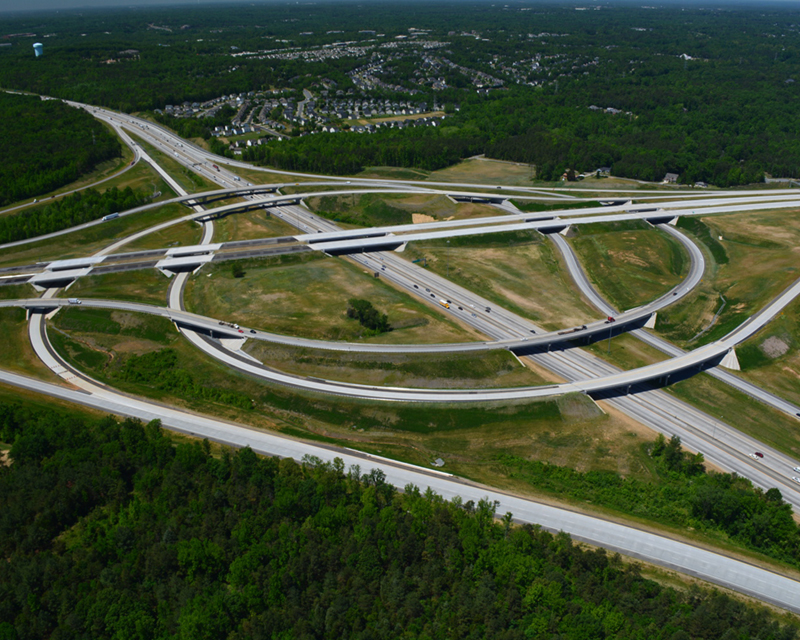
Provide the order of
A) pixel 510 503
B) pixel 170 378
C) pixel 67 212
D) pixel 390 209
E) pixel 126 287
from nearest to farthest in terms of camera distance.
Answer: pixel 510 503 < pixel 170 378 < pixel 126 287 < pixel 67 212 < pixel 390 209

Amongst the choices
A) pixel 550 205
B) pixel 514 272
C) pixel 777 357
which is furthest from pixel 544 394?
pixel 550 205

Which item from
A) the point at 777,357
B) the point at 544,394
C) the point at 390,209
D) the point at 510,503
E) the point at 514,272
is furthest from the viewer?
the point at 390,209

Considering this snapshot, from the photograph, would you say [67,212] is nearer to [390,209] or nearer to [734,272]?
[390,209]

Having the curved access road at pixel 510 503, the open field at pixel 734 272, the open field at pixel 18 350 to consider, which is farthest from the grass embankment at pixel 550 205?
the open field at pixel 18 350

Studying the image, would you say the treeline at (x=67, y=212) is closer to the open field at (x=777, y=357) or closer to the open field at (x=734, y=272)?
the open field at (x=734, y=272)

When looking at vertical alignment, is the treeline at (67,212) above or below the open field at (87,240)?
above

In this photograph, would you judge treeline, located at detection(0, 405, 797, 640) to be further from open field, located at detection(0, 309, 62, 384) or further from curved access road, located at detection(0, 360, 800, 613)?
open field, located at detection(0, 309, 62, 384)

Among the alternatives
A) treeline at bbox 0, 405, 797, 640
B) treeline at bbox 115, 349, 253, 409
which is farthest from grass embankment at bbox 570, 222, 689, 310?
treeline at bbox 115, 349, 253, 409
